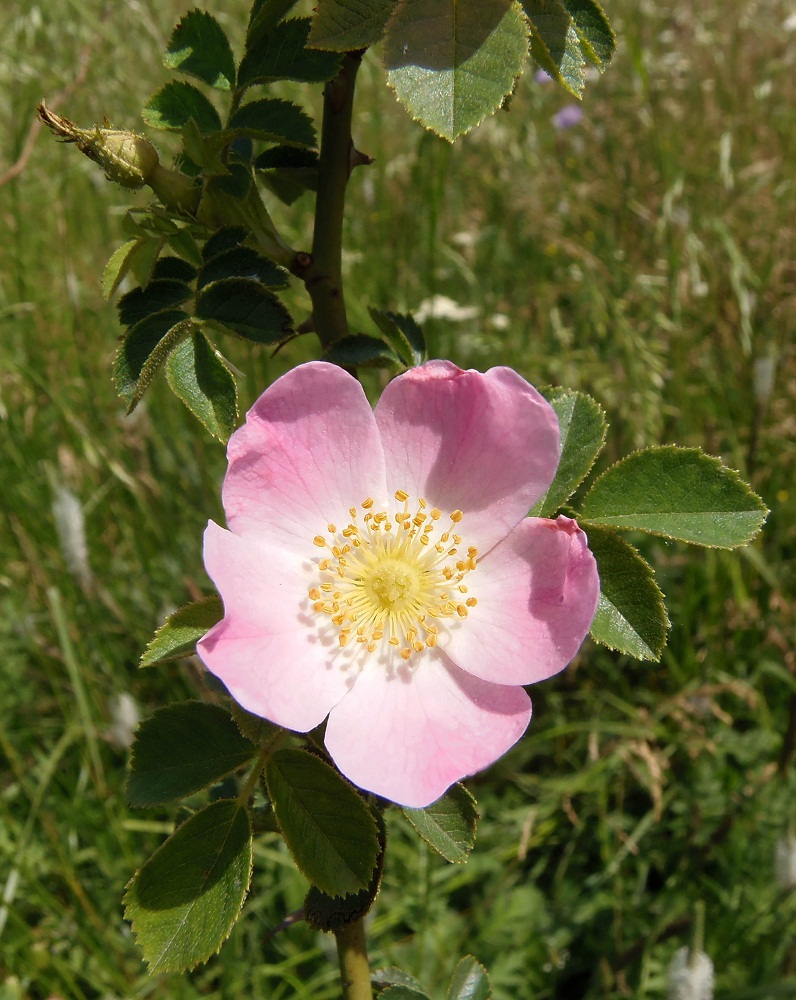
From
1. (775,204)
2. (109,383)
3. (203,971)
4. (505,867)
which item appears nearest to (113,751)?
(203,971)

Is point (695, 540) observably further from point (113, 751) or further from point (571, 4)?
point (113, 751)

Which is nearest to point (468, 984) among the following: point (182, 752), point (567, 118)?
point (182, 752)

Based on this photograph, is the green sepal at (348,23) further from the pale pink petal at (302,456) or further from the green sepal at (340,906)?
the green sepal at (340,906)

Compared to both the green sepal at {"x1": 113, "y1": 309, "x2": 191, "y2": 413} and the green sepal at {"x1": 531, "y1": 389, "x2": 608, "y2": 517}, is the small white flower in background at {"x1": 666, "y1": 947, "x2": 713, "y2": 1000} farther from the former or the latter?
the green sepal at {"x1": 113, "y1": 309, "x2": 191, "y2": 413}

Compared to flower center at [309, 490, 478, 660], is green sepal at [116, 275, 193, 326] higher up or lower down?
higher up

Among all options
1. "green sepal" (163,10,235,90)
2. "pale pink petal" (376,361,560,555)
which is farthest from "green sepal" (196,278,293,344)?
"green sepal" (163,10,235,90)

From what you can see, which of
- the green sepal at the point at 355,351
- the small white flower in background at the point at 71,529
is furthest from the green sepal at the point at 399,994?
the small white flower in background at the point at 71,529
